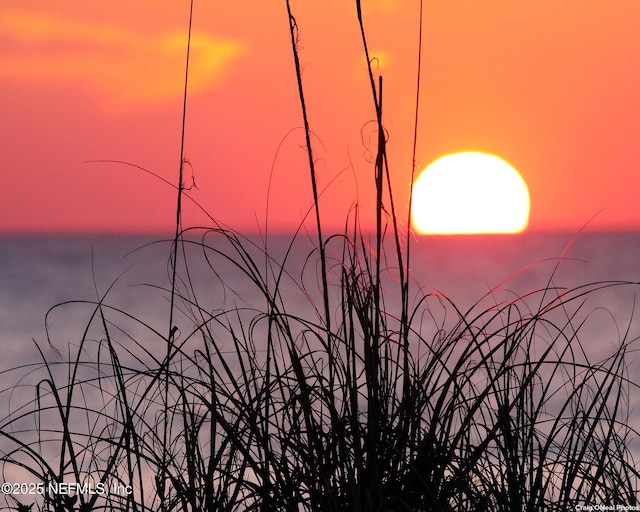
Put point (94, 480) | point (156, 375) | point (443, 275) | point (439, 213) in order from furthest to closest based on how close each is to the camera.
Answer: point (443, 275)
point (439, 213)
point (94, 480)
point (156, 375)

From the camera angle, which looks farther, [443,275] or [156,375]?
[443,275]

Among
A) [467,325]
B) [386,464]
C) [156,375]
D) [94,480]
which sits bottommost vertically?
[94,480]

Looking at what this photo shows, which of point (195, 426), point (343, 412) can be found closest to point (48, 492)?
point (195, 426)

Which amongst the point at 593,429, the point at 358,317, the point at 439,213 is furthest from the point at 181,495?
the point at 439,213

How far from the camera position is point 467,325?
1.52 m

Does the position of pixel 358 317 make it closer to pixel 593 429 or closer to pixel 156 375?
pixel 156 375

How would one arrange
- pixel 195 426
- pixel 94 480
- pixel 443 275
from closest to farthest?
1. pixel 195 426
2. pixel 94 480
3. pixel 443 275

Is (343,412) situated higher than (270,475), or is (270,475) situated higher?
(343,412)

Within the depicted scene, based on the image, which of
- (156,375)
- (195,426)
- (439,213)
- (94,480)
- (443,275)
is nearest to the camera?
(156,375)

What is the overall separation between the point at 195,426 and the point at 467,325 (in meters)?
0.54

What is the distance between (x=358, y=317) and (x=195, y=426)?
1.22 feet

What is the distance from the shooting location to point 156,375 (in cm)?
145

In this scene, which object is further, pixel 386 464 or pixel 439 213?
pixel 439 213

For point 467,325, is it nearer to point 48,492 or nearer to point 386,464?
point 386,464
